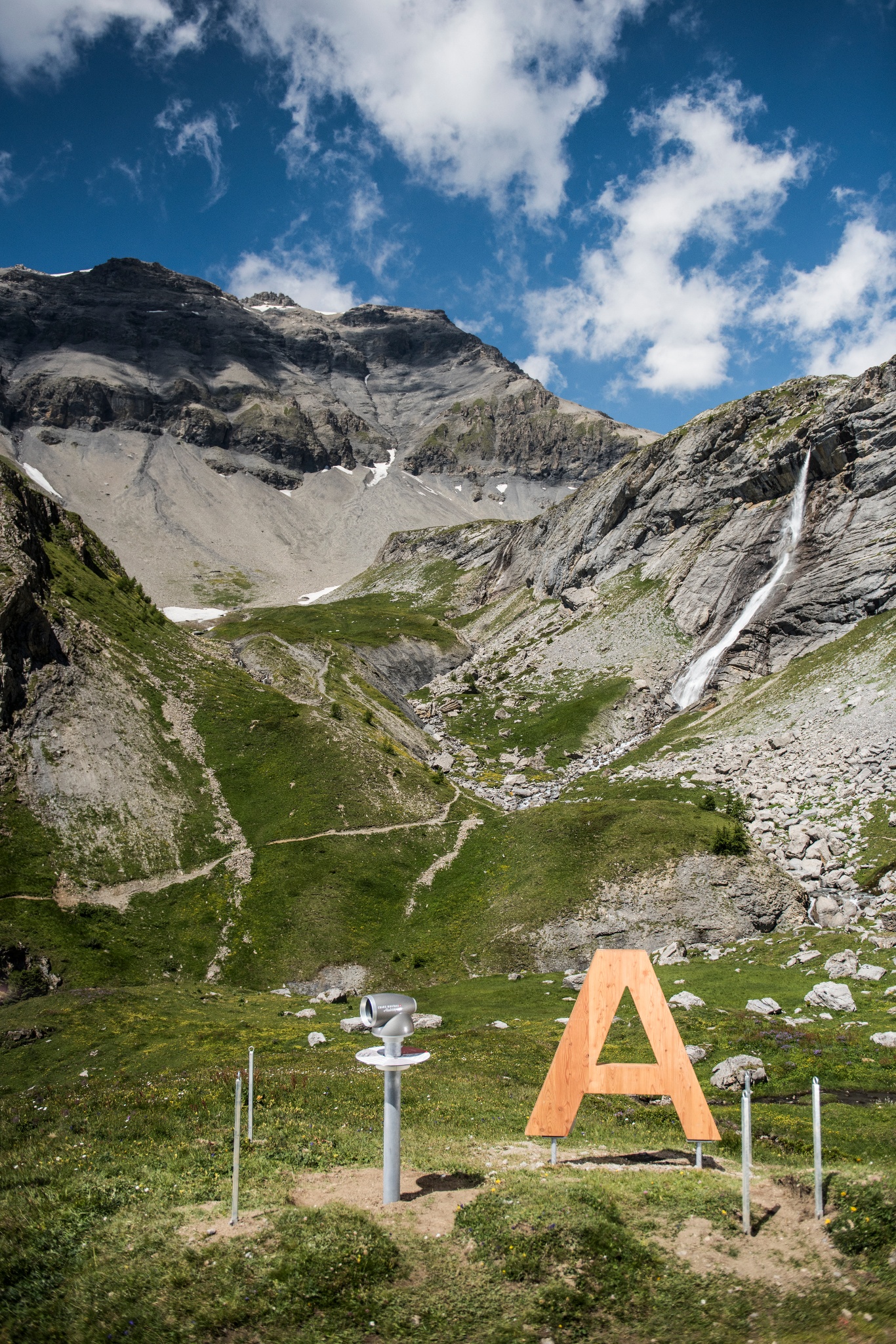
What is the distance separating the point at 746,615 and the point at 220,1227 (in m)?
98.7

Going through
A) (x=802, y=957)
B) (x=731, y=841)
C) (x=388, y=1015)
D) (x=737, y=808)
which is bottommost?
(x=802, y=957)

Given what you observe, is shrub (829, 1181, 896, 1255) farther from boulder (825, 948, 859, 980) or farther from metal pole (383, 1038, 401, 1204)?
boulder (825, 948, 859, 980)

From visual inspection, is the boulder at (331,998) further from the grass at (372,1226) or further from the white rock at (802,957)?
the white rock at (802,957)

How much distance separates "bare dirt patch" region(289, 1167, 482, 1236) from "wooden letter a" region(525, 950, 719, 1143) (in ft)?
9.47

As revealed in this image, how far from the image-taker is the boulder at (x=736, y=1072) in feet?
81.6

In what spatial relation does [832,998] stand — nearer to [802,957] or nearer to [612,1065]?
[802,957]

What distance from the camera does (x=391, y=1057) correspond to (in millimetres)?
14133

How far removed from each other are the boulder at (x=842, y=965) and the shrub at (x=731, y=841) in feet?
41.9

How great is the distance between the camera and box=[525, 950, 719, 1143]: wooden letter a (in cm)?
1703

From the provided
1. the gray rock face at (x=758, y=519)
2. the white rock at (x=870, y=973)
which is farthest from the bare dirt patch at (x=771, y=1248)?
the gray rock face at (x=758, y=519)

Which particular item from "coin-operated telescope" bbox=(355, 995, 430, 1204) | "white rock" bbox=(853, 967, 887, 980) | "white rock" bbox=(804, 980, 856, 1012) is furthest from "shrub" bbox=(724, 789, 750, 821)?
"coin-operated telescope" bbox=(355, 995, 430, 1204)

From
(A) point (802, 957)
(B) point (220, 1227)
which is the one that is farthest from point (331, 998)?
(B) point (220, 1227)

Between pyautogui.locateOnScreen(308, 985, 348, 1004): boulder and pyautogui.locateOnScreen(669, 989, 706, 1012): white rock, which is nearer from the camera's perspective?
pyautogui.locateOnScreen(669, 989, 706, 1012): white rock

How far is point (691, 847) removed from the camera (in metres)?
51.5
